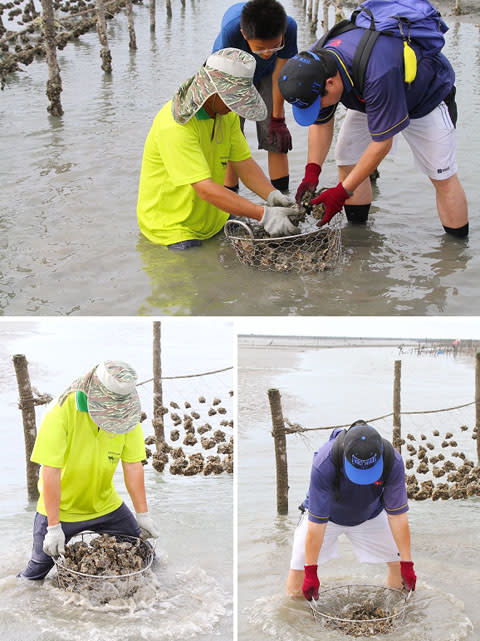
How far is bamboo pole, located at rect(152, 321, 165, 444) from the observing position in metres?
5.42

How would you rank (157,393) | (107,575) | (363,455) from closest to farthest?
(363,455), (107,575), (157,393)

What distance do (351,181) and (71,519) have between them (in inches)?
92.5

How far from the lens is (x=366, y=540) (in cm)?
343

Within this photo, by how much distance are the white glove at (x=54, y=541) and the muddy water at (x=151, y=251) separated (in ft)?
4.64

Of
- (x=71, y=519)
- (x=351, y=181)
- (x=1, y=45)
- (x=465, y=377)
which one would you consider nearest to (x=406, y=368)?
(x=465, y=377)

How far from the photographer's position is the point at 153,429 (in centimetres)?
561

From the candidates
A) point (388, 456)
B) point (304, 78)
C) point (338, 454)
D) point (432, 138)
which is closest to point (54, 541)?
point (338, 454)

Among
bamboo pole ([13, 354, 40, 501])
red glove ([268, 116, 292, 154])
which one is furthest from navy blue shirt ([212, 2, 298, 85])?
bamboo pole ([13, 354, 40, 501])

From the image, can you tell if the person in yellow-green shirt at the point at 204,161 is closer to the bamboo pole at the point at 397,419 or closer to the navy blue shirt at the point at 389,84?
the navy blue shirt at the point at 389,84

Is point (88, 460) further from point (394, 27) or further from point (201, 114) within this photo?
point (394, 27)

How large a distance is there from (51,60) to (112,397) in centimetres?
697

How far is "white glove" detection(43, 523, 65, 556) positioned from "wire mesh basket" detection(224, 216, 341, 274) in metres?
1.89

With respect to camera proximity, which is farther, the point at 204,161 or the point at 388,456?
the point at 204,161

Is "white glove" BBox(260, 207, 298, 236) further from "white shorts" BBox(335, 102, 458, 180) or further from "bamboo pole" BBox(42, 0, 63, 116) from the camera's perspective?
"bamboo pole" BBox(42, 0, 63, 116)
